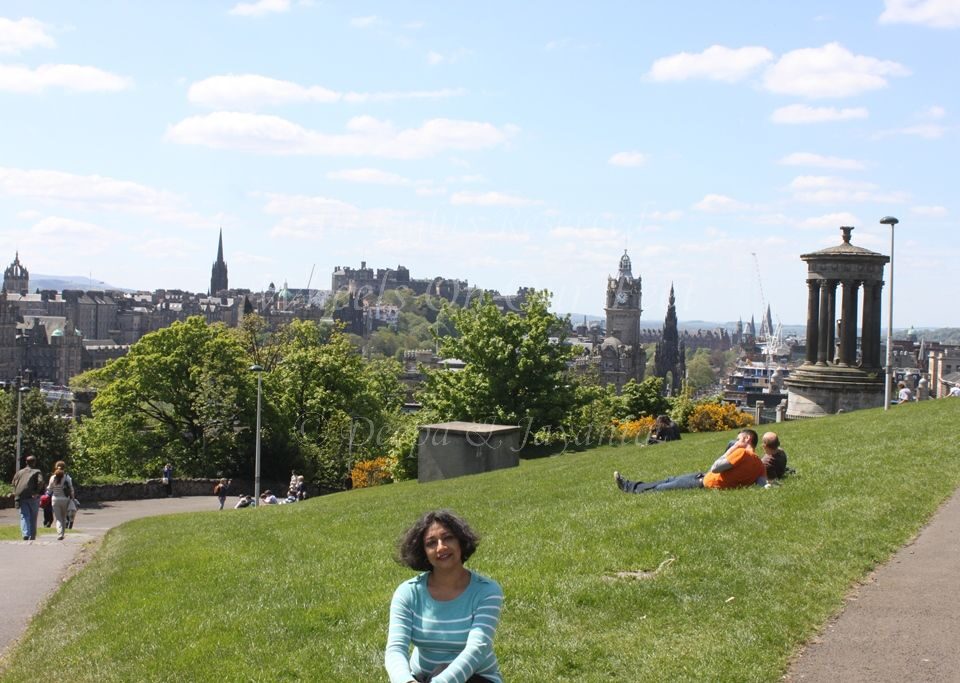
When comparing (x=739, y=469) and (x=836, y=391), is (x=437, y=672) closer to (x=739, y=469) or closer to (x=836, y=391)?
(x=739, y=469)

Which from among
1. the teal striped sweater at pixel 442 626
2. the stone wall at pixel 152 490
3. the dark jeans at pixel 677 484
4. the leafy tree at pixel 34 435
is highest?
the teal striped sweater at pixel 442 626

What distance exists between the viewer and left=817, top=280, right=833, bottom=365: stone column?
37.4 m

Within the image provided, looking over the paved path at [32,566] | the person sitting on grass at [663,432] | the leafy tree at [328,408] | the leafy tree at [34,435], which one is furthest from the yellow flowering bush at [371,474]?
the person sitting on grass at [663,432]

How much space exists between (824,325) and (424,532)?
1324 inches

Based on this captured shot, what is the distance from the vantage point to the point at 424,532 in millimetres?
6172

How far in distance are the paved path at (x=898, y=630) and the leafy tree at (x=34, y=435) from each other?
35639 millimetres

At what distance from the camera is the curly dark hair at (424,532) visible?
20.2 ft

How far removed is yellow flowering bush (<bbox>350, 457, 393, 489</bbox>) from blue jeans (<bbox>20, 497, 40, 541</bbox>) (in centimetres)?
1966

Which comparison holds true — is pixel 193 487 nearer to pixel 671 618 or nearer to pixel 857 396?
pixel 857 396

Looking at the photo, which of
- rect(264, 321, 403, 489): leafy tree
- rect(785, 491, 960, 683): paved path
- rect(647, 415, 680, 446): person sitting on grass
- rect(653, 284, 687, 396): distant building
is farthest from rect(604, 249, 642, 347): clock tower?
rect(785, 491, 960, 683): paved path

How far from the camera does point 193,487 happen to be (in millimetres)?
38875

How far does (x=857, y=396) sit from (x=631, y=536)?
1083 inches

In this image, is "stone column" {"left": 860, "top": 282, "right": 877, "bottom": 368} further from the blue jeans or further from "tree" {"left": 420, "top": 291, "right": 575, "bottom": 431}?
the blue jeans

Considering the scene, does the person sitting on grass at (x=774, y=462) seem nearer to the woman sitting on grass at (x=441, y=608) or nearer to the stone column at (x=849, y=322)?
the woman sitting on grass at (x=441, y=608)
